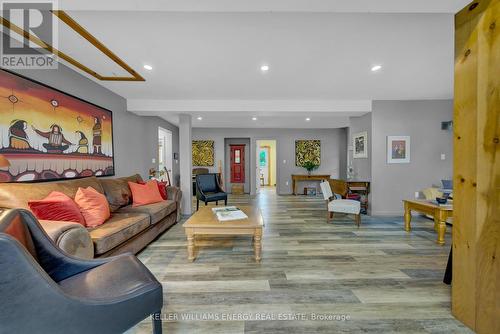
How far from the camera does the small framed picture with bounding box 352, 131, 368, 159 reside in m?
4.57

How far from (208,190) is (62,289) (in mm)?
3876

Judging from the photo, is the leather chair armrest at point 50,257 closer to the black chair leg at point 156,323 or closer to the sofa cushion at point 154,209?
the black chair leg at point 156,323

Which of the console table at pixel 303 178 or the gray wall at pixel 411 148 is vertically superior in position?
the gray wall at pixel 411 148

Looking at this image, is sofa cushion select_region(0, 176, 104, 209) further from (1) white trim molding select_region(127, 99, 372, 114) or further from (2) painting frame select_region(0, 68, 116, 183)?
(1) white trim molding select_region(127, 99, 372, 114)

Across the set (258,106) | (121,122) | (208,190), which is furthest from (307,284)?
(121,122)

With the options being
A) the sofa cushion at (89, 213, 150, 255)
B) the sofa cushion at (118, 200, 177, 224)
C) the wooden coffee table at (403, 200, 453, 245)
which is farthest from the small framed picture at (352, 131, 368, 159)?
the sofa cushion at (89, 213, 150, 255)

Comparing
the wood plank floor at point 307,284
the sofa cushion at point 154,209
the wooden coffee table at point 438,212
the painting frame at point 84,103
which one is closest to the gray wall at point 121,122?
the painting frame at point 84,103

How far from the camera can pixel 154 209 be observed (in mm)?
2980

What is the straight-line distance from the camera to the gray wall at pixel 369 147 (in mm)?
4418

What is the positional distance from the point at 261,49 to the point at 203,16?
2.44 feet

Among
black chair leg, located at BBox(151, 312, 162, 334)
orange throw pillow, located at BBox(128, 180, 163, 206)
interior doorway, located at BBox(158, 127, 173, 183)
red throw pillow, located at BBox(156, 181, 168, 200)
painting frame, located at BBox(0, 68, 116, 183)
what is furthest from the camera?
interior doorway, located at BBox(158, 127, 173, 183)

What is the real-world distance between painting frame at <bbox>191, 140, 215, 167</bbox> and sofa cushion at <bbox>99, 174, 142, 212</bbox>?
13.6ft

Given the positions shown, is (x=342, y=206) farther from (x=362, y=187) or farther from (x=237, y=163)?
(x=237, y=163)

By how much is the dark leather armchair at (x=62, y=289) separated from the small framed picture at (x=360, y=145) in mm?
4757
